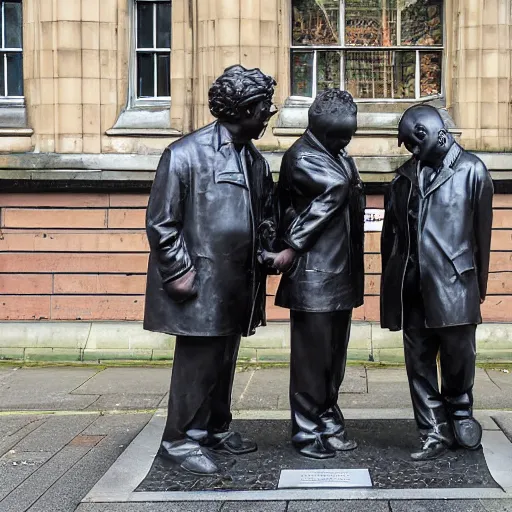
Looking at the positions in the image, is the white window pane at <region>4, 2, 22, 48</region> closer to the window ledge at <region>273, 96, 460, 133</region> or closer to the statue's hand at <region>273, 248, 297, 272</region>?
the window ledge at <region>273, 96, 460, 133</region>

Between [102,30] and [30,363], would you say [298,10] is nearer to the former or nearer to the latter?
[102,30]

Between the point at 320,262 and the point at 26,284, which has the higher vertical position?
the point at 320,262

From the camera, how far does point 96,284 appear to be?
1119 cm

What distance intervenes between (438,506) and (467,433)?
0.90 m

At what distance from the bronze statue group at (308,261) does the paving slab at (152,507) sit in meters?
0.45

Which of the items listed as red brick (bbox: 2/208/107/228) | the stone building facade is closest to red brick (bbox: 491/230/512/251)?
the stone building facade

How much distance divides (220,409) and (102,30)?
6.83 metres

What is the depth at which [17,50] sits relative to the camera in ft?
38.5

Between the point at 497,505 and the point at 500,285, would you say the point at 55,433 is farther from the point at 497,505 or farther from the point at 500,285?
the point at 500,285

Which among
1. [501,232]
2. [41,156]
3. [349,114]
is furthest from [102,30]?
[349,114]

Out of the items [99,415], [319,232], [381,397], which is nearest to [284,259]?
[319,232]

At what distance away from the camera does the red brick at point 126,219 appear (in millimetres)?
11172

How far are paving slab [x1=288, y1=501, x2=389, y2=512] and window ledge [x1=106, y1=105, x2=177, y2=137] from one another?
7.18 meters

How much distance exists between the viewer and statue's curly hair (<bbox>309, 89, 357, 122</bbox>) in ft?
18.0
